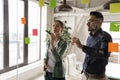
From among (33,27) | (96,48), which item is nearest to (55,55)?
(96,48)

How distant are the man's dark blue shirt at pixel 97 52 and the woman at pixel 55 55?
330mm

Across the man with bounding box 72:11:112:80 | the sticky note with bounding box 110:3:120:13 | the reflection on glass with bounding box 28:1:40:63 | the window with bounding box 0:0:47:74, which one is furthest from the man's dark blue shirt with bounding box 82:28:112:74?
the reflection on glass with bounding box 28:1:40:63

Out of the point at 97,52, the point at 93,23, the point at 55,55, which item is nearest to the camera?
the point at 97,52

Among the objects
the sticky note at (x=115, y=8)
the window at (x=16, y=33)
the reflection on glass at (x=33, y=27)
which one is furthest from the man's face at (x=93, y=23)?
the reflection on glass at (x=33, y=27)

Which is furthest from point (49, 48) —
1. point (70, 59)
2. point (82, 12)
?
point (82, 12)

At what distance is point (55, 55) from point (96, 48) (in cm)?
51

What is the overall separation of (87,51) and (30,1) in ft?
7.88

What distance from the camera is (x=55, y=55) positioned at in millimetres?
1825

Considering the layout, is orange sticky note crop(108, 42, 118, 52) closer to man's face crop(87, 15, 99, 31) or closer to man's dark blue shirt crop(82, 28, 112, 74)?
man's dark blue shirt crop(82, 28, 112, 74)

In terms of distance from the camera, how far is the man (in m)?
1.54

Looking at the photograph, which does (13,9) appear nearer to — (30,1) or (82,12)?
(30,1)

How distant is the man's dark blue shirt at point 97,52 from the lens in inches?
60.1

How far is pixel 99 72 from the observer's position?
168cm

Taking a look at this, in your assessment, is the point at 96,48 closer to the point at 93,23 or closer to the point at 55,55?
the point at 93,23
